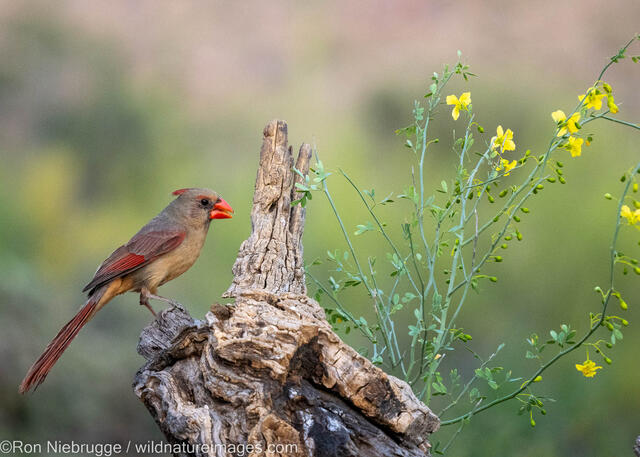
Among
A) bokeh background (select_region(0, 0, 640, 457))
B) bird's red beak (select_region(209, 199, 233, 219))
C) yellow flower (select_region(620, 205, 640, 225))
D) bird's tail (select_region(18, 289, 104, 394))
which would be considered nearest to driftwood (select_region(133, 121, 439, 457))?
bird's tail (select_region(18, 289, 104, 394))

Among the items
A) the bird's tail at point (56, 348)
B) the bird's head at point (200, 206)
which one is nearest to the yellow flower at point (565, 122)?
the bird's head at point (200, 206)

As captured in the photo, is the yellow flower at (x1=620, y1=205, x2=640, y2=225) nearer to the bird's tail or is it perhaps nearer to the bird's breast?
the bird's breast

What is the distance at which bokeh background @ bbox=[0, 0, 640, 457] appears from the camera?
3398 mm

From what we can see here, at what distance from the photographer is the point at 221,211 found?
266 centimetres

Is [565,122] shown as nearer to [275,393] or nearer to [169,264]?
[275,393]

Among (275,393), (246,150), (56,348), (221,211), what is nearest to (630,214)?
(275,393)

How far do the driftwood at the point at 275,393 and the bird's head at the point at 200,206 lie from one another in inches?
31.6

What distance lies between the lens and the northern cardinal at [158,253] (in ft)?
8.18

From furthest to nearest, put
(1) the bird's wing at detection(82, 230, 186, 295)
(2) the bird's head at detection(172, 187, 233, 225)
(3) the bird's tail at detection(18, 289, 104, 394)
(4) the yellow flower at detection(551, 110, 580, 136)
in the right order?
Answer: (2) the bird's head at detection(172, 187, 233, 225), (1) the bird's wing at detection(82, 230, 186, 295), (3) the bird's tail at detection(18, 289, 104, 394), (4) the yellow flower at detection(551, 110, 580, 136)

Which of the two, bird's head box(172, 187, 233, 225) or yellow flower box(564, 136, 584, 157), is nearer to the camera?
yellow flower box(564, 136, 584, 157)

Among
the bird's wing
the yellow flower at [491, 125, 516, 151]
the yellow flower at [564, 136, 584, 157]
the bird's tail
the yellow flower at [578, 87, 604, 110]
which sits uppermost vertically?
the yellow flower at [578, 87, 604, 110]

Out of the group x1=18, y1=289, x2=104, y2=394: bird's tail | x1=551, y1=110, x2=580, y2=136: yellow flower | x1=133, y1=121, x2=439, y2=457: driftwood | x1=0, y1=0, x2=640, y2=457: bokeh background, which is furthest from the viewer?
x1=0, y1=0, x2=640, y2=457: bokeh background

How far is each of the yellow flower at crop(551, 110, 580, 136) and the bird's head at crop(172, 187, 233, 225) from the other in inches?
47.6

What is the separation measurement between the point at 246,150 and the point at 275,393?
7.73ft
